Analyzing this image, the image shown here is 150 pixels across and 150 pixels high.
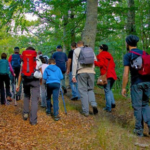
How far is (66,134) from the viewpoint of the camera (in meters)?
4.89

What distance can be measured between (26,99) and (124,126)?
2.80 meters

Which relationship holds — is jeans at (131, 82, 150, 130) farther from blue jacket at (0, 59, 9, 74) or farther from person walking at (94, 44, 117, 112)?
blue jacket at (0, 59, 9, 74)

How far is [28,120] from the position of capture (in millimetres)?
5695

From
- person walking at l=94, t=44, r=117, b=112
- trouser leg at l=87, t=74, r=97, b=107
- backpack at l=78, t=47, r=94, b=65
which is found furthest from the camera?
person walking at l=94, t=44, r=117, b=112

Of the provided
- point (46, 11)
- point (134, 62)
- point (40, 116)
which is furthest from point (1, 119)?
point (46, 11)

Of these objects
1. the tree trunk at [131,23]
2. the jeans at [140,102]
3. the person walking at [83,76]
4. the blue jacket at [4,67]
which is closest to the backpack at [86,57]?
the person walking at [83,76]

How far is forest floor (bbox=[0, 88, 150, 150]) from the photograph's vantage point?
409cm

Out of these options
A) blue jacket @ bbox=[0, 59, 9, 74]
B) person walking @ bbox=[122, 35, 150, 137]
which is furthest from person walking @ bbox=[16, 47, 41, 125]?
blue jacket @ bbox=[0, 59, 9, 74]

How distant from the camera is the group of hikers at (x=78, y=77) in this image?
16.2ft

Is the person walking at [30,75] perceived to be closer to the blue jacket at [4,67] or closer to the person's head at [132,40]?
the person's head at [132,40]

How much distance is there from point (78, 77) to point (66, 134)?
84.7 inches

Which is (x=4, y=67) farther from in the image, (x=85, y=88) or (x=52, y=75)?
(x=85, y=88)

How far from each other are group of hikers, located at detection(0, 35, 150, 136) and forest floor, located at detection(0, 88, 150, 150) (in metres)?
0.29

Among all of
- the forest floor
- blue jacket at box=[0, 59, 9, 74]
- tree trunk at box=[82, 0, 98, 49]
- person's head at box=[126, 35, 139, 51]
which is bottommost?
the forest floor
